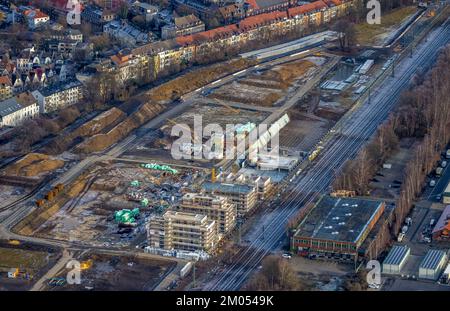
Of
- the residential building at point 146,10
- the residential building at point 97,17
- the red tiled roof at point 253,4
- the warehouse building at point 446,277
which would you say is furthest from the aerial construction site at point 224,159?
the red tiled roof at point 253,4

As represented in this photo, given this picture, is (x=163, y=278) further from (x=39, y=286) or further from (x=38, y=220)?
(x=38, y=220)

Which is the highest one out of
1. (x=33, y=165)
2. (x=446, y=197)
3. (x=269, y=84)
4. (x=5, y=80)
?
(x=5, y=80)

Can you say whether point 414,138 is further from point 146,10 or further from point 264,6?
point 146,10

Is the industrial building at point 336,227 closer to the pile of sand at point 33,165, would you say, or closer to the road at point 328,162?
the road at point 328,162

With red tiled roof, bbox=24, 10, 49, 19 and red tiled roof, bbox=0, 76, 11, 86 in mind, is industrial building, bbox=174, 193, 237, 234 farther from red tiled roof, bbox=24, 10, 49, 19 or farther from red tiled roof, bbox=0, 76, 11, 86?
red tiled roof, bbox=24, 10, 49, 19

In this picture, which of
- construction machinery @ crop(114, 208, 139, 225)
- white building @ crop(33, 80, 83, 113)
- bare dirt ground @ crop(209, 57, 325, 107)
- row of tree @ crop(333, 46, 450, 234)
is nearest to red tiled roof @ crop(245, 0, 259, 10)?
bare dirt ground @ crop(209, 57, 325, 107)

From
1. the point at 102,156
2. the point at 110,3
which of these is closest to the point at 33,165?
the point at 102,156
